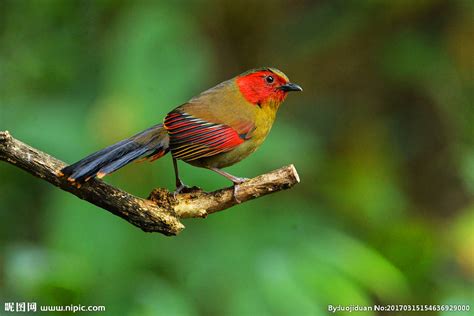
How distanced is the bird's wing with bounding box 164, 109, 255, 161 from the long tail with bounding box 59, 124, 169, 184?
0.21 ft

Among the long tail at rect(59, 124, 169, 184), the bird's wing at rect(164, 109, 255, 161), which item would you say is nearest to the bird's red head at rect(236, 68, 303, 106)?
the bird's wing at rect(164, 109, 255, 161)

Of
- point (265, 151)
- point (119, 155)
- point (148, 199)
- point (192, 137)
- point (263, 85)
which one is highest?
point (265, 151)

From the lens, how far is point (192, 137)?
3801 mm

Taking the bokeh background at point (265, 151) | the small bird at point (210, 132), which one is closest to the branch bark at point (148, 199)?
the small bird at point (210, 132)

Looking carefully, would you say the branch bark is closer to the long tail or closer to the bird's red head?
the long tail

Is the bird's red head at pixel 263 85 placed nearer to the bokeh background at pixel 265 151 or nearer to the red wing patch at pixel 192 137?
the red wing patch at pixel 192 137

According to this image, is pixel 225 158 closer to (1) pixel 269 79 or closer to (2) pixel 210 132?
(2) pixel 210 132

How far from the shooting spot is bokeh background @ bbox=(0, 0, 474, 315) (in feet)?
14.6

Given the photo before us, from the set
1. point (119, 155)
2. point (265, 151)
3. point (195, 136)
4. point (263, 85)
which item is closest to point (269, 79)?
point (263, 85)

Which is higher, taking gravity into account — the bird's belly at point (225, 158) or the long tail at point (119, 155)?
the bird's belly at point (225, 158)

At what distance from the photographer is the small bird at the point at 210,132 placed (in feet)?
11.6

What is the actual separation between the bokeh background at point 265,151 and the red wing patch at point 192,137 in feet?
2.73

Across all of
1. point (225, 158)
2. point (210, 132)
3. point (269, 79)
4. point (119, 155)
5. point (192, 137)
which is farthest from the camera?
point (269, 79)

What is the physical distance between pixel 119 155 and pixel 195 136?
41 centimetres
